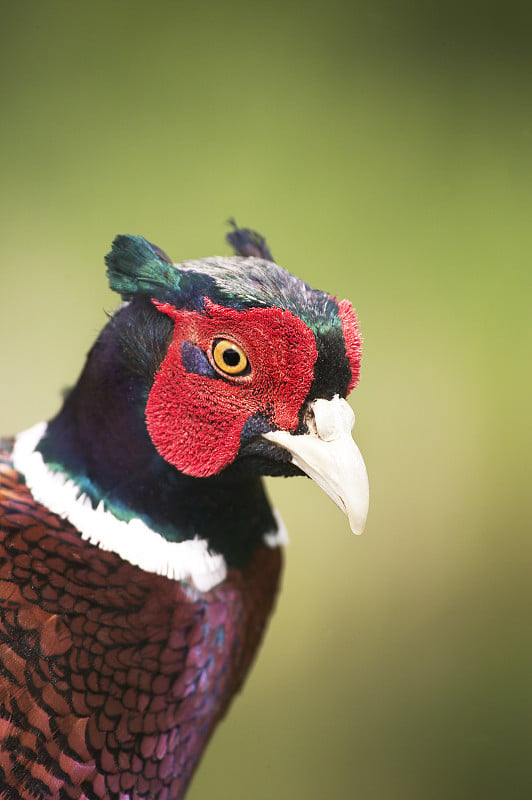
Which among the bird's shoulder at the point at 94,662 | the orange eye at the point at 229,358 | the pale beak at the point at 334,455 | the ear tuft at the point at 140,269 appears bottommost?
the bird's shoulder at the point at 94,662

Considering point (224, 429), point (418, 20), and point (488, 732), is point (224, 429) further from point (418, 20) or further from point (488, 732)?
point (488, 732)

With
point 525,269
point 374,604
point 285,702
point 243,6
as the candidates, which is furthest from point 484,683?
point 243,6

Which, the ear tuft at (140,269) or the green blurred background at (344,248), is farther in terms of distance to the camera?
the green blurred background at (344,248)

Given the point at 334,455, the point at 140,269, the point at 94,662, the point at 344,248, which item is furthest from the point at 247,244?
the point at 344,248

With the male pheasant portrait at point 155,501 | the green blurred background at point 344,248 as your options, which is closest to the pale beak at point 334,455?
the male pheasant portrait at point 155,501

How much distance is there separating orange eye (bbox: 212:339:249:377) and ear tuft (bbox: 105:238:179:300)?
8 cm

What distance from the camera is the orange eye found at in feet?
2.80

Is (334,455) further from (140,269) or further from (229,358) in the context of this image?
(140,269)

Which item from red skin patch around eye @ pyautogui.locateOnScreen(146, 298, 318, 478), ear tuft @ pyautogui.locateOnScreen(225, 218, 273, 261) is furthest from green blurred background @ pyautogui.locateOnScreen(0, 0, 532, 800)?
red skin patch around eye @ pyautogui.locateOnScreen(146, 298, 318, 478)

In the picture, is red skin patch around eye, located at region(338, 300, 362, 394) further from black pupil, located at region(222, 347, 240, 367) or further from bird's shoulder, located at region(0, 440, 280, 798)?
bird's shoulder, located at region(0, 440, 280, 798)

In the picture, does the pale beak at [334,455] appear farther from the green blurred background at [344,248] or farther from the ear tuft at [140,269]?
the green blurred background at [344,248]

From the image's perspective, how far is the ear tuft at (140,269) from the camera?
0.88 m

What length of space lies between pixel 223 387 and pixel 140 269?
15cm

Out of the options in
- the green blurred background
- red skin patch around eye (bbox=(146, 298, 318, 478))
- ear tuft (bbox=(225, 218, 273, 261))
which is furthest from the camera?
the green blurred background
